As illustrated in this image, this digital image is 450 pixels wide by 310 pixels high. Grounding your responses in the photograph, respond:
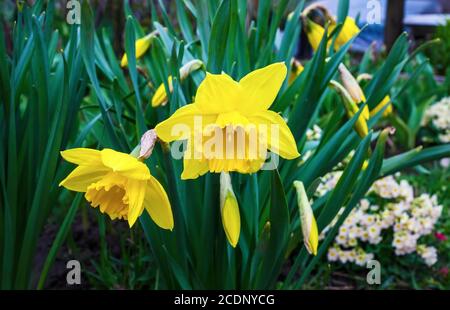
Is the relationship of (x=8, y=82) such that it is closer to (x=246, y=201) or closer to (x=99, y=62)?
(x=99, y=62)

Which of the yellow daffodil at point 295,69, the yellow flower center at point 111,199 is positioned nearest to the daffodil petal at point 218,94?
the yellow flower center at point 111,199

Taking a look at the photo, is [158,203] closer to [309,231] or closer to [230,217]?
[230,217]

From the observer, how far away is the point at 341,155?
4.51 ft

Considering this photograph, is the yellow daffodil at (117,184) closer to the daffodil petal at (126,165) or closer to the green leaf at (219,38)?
the daffodil petal at (126,165)

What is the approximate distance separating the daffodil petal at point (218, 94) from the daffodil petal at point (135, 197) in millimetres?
159

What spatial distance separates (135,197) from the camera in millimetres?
958

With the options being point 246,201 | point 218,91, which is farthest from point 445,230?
point 218,91

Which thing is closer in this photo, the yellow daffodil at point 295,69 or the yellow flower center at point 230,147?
the yellow flower center at point 230,147

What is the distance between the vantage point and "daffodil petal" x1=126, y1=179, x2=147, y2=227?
95 cm

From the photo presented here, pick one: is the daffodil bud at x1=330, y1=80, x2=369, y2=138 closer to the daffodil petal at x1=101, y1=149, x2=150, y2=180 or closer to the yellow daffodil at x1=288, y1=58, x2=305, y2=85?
the yellow daffodil at x1=288, y1=58, x2=305, y2=85

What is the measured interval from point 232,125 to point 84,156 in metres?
0.27

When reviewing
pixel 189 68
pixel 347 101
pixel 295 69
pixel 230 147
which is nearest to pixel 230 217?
pixel 230 147

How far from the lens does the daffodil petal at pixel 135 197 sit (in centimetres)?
95
